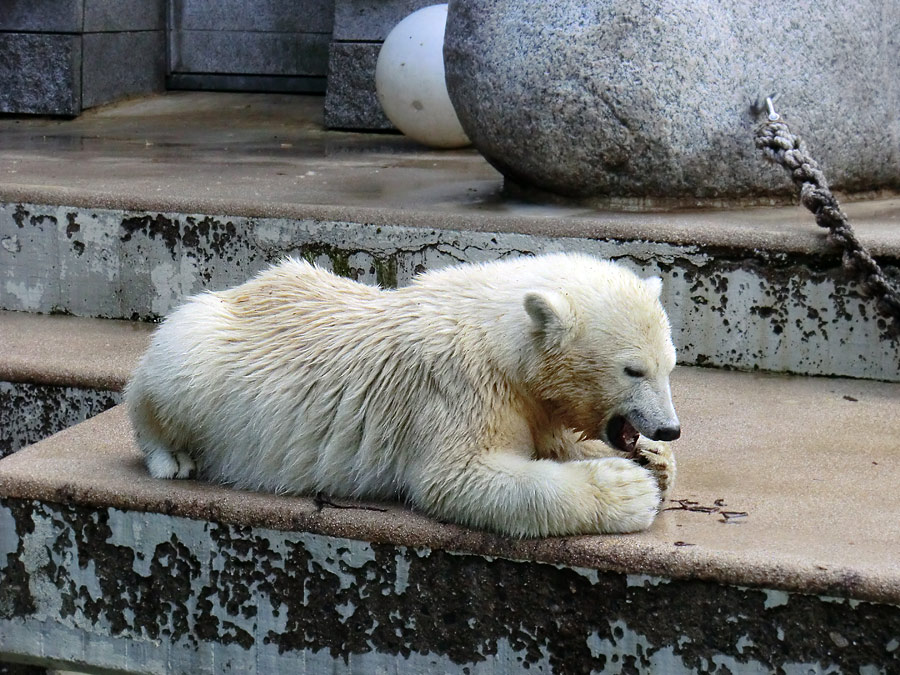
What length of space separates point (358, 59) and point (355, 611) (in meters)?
5.08

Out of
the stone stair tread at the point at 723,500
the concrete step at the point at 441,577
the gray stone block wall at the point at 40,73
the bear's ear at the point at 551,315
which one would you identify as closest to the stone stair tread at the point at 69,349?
the stone stair tread at the point at 723,500

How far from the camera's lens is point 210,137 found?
6207 millimetres

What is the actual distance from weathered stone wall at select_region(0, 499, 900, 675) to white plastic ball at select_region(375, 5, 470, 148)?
3.55 meters

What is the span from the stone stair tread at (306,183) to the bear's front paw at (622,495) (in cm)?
126

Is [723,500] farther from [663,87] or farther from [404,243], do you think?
[663,87]

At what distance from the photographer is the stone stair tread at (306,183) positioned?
3363 millimetres

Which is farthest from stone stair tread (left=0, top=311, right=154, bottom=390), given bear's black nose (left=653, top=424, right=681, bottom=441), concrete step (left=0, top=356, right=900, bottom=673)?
bear's black nose (left=653, top=424, right=681, bottom=441)

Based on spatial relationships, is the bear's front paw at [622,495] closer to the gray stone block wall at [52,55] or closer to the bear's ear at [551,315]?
the bear's ear at [551,315]

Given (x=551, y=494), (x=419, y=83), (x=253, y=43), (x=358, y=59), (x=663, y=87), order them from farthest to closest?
1. (x=253, y=43)
2. (x=358, y=59)
3. (x=419, y=83)
4. (x=663, y=87)
5. (x=551, y=494)

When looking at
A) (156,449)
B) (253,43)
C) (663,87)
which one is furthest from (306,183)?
(253,43)

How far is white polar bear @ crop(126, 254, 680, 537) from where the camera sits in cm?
212

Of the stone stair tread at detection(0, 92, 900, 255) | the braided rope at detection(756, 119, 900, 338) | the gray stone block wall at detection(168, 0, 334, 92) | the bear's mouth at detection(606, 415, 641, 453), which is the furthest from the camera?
the gray stone block wall at detection(168, 0, 334, 92)

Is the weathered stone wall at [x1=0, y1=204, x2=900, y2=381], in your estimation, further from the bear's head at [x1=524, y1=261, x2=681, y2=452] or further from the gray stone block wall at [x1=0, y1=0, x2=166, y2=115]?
the gray stone block wall at [x1=0, y1=0, x2=166, y2=115]

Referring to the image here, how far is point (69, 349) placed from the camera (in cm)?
339
